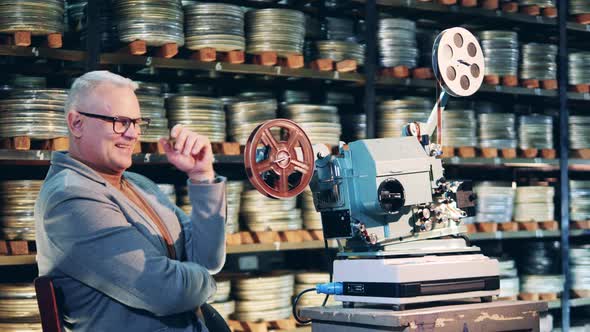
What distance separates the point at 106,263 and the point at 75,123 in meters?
0.50

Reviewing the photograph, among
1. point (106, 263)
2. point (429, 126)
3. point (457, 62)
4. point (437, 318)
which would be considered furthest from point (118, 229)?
point (457, 62)

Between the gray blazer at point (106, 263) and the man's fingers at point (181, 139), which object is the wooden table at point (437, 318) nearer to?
the gray blazer at point (106, 263)

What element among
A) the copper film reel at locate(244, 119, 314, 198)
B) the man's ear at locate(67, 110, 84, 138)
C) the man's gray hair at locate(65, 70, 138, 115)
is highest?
the man's gray hair at locate(65, 70, 138, 115)

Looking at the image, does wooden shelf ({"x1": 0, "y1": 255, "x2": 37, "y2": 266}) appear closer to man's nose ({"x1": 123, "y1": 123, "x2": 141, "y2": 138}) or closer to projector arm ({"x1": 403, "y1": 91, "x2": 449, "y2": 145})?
man's nose ({"x1": 123, "y1": 123, "x2": 141, "y2": 138})

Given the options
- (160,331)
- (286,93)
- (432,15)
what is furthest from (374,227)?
(432,15)

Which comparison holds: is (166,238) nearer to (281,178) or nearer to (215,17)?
(281,178)

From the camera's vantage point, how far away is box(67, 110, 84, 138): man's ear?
2592mm

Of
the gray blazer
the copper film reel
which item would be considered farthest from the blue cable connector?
the gray blazer

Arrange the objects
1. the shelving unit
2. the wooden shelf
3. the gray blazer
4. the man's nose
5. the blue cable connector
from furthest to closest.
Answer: the shelving unit → the wooden shelf → the blue cable connector → the man's nose → the gray blazer

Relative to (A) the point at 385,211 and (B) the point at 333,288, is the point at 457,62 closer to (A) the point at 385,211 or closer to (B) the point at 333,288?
(A) the point at 385,211

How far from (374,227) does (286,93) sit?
2547 millimetres

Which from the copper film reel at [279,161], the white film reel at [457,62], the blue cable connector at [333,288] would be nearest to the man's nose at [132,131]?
the copper film reel at [279,161]

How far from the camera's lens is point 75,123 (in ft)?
8.52

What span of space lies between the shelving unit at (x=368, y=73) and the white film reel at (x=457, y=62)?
6.01 ft
